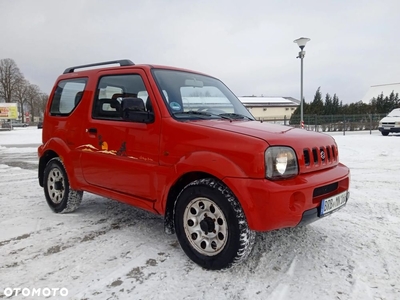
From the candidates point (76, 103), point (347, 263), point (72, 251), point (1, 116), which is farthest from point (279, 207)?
point (1, 116)

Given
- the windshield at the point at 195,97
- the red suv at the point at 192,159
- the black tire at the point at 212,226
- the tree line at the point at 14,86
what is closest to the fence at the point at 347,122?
the windshield at the point at 195,97

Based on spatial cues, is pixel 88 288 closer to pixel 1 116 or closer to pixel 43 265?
pixel 43 265

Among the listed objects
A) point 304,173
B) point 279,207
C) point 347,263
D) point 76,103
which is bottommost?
point 347,263

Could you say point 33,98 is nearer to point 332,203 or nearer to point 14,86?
point 14,86

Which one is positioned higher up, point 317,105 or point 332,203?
point 317,105

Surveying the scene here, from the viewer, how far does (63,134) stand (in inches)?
169

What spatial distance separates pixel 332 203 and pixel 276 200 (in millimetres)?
756

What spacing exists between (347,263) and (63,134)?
3684mm

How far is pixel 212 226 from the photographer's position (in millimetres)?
2811

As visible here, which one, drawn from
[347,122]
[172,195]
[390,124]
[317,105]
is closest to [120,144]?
[172,195]

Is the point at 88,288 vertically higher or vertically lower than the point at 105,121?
lower

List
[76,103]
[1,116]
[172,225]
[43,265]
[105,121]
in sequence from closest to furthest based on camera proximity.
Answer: [43,265] < [172,225] < [105,121] < [76,103] < [1,116]

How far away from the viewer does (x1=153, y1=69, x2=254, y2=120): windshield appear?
331 centimetres

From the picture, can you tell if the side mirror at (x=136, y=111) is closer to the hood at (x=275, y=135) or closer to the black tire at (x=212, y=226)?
the hood at (x=275, y=135)
